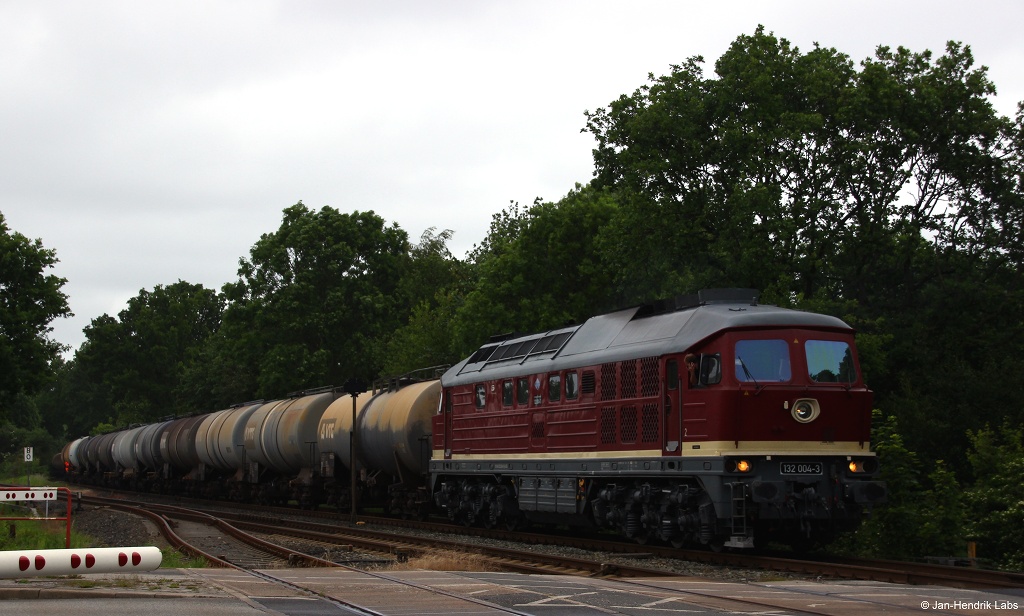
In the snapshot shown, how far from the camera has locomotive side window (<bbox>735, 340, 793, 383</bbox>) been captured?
18312mm

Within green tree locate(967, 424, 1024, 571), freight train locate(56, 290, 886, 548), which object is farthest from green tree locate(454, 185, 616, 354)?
green tree locate(967, 424, 1024, 571)

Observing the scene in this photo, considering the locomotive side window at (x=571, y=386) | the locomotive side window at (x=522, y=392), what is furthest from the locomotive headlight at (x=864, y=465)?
the locomotive side window at (x=522, y=392)

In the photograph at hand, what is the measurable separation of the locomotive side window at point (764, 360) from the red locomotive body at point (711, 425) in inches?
0.6

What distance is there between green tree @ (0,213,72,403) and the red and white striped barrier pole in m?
47.2

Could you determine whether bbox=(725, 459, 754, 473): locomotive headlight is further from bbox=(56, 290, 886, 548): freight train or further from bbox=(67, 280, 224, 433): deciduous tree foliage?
bbox=(67, 280, 224, 433): deciduous tree foliage

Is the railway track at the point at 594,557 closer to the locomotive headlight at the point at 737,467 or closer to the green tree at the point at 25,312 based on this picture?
the locomotive headlight at the point at 737,467

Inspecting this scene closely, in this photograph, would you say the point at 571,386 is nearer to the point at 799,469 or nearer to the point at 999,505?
the point at 799,469

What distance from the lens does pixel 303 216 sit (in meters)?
77.4

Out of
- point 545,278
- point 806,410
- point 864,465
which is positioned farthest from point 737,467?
point 545,278

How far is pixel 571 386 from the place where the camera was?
22469 mm

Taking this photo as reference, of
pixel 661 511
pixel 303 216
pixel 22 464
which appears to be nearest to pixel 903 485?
pixel 661 511

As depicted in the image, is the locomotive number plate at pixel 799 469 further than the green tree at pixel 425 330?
No

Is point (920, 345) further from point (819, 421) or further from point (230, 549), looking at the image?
point (230, 549)

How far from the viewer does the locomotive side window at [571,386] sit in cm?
2228
